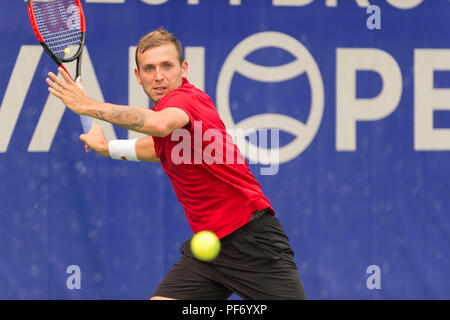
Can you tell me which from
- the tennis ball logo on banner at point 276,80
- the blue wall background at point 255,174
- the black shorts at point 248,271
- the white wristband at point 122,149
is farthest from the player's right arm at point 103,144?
the tennis ball logo on banner at point 276,80

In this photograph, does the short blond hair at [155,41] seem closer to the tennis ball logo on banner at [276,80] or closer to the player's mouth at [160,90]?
the player's mouth at [160,90]

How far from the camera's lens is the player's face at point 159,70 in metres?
2.54

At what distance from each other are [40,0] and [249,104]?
133 centimetres

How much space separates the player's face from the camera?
2.54 metres

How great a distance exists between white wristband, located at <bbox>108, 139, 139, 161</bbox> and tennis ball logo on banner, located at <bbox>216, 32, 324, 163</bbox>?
0.98 meters

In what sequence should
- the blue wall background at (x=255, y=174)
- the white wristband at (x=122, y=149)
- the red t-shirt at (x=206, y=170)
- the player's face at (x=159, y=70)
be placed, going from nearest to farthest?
the red t-shirt at (x=206, y=170) < the player's face at (x=159, y=70) < the white wristband at (x=122, y=149) < the blue wall background at (x=255, y=174)

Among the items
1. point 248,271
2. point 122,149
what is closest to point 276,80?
point 122,149

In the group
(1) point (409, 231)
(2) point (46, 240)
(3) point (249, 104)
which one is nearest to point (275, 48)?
(3) point (249, 104)

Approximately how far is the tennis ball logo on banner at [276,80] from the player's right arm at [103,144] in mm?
972

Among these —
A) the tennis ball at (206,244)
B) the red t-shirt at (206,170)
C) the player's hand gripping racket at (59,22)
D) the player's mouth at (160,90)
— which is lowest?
the tennis ball at (206,244)

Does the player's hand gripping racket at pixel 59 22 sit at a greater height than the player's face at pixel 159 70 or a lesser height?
greater

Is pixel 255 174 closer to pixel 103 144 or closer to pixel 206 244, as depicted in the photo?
pixel 103 144

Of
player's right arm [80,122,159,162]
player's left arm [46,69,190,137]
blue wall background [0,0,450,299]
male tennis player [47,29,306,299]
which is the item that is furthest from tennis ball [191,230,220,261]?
blue wall background [0,0,450,299]

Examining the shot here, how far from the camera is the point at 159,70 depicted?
2.54 metres
